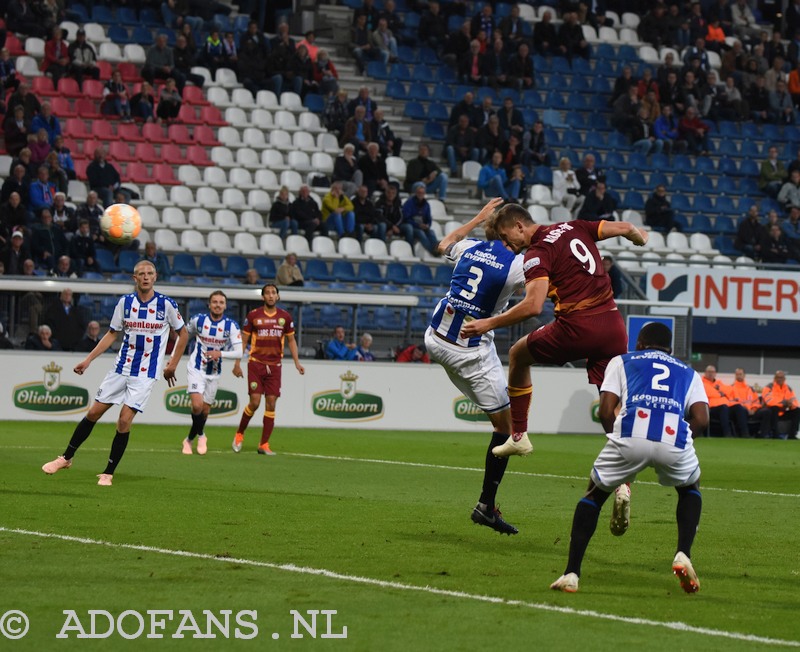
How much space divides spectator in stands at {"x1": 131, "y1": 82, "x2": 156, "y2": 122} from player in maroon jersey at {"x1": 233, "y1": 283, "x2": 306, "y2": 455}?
473 inches

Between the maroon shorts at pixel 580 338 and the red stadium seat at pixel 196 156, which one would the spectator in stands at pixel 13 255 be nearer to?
the red stadium seat at pixel 196 156

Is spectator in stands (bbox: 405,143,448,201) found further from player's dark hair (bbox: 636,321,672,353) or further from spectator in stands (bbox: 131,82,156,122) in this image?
player's dark hair (bbox: 636,321,672,353)

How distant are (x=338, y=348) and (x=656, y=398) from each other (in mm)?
17864

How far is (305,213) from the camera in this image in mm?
28438

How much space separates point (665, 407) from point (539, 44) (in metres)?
30.1

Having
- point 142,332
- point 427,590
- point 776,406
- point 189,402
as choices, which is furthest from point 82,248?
point 427,590

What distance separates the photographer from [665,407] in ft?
24.8

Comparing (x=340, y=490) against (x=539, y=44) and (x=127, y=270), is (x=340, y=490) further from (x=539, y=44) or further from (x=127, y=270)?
(x=539, y=44)

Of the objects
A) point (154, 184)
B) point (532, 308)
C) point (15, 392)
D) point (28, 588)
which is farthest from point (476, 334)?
point (154, 184)

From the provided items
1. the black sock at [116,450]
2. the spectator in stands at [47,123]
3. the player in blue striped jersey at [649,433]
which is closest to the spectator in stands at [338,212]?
the spectator in stands at [47,123]

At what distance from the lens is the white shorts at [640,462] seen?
297 inches

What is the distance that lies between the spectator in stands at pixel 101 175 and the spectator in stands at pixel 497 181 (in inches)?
352

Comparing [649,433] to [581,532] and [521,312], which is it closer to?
[581,532]

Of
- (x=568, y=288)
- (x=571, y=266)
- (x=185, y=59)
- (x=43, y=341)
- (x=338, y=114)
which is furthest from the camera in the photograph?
(x=338, y=114)
